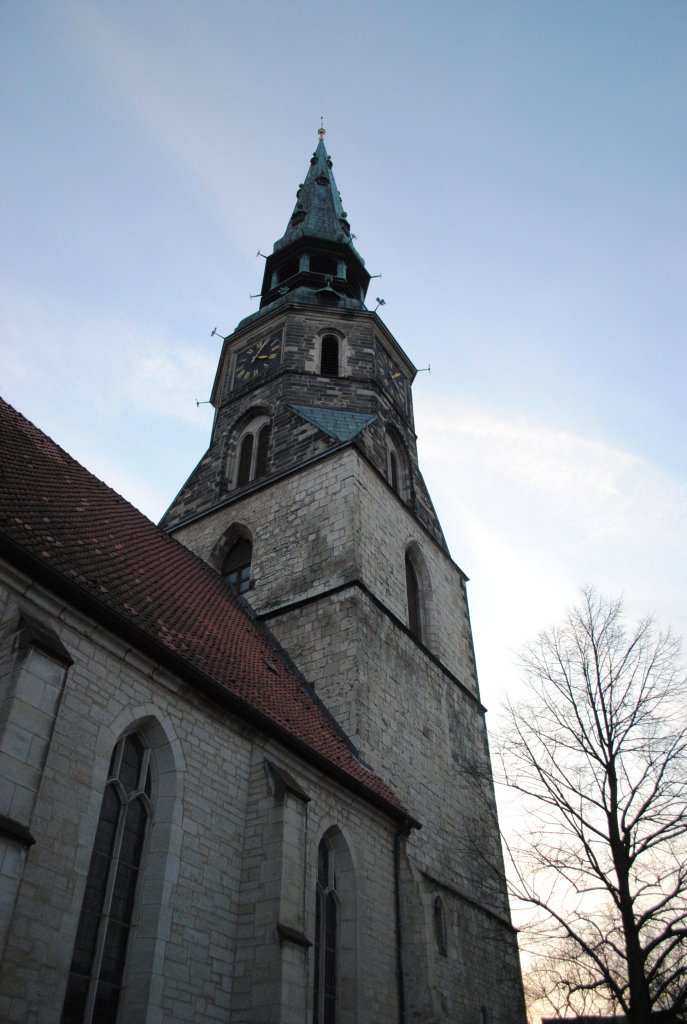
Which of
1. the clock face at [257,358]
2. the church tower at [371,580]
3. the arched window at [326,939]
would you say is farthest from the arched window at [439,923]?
the clock face at [257,358]

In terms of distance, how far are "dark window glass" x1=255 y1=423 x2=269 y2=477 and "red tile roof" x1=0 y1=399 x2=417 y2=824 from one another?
4.46m

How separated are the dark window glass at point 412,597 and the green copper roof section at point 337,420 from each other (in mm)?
2694

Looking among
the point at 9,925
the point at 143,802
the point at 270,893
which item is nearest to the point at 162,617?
the point at 143,802

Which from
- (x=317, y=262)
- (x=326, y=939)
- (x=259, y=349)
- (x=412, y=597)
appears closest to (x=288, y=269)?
(x=317, y=262)

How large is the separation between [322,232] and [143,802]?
2058cm

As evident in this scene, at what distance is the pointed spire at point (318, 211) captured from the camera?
24.6m

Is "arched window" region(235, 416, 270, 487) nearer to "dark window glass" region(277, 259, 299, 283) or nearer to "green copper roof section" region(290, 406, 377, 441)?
"green copper roof section" region(290, 406, 377, 441)

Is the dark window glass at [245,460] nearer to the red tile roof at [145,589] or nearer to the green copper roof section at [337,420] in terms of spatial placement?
the green copper roof section at [337,420]

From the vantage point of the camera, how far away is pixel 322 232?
24.8 metres

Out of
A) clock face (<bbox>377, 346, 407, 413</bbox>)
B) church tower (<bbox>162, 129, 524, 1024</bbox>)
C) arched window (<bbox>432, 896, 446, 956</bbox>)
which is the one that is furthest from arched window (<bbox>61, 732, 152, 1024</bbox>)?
clock face (<bbox>377, 346, 407, 413</bbox>)

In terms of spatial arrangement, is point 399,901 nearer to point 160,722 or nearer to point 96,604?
point 160,722

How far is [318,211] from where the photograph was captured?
26141 millimetres

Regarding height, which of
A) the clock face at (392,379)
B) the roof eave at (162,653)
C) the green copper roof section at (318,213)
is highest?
the green copper roof section at (318,213)

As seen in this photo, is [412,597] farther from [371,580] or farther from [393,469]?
[393,469]
